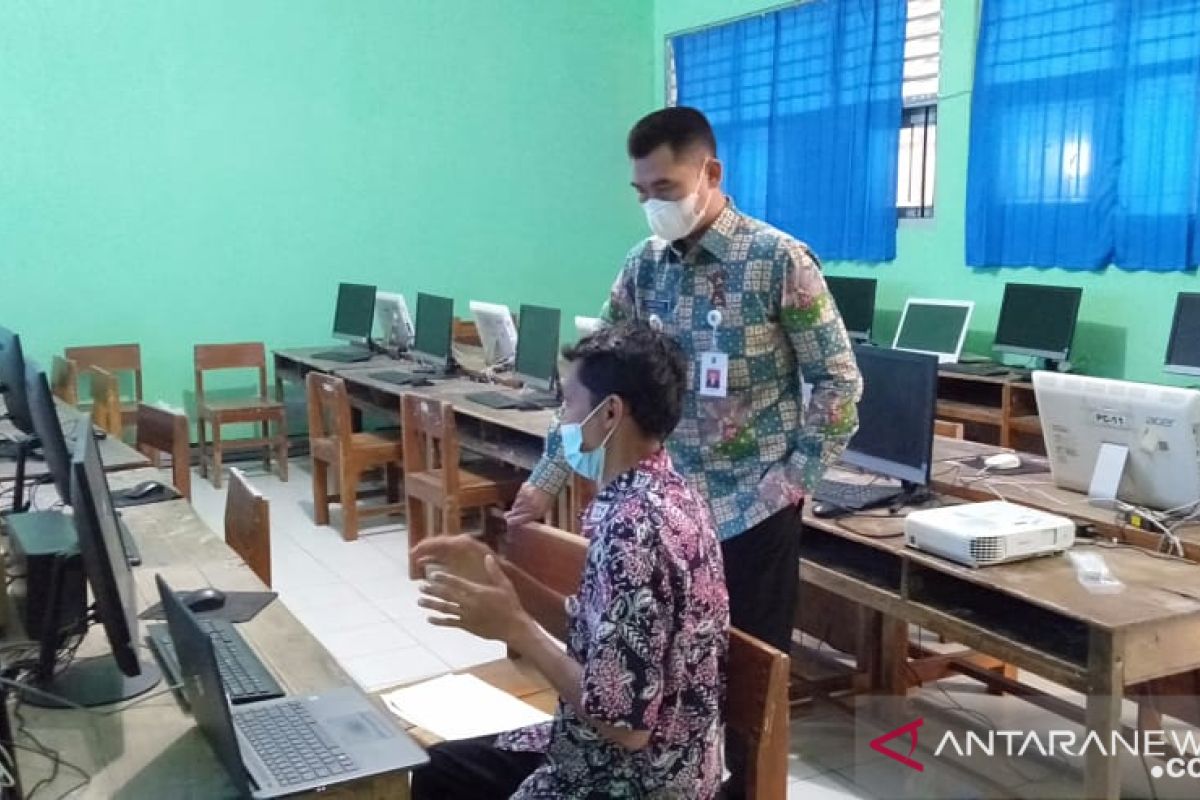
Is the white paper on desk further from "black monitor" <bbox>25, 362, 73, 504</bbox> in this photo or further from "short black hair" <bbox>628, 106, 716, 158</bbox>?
"short black hair" <bbox>628, 106, 716, 158</bbox>

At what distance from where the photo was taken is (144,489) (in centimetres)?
304

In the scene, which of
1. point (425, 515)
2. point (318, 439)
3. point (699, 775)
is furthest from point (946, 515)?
point (318, 439)

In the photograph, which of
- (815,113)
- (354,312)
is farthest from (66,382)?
(815,113)

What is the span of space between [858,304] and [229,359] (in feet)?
12.2

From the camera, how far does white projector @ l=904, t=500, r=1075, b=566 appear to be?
89.7 inches

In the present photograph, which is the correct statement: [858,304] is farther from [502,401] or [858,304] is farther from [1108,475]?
[1108,475]

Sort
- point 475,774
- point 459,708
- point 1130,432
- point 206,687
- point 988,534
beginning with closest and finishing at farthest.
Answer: point 206,687, point 475,774, point 459,708, point 988,534, point 1130,432

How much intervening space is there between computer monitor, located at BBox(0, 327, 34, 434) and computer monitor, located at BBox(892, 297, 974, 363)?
4.09 metres

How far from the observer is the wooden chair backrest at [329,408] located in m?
5.08

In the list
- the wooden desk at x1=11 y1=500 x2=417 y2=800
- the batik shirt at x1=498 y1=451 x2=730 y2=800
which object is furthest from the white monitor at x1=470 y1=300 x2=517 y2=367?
the batik shirt at x1=498 y1=451 x2=730 y2=800

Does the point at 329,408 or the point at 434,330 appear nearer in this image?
the point at 329,408

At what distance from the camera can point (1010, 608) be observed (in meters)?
2.33

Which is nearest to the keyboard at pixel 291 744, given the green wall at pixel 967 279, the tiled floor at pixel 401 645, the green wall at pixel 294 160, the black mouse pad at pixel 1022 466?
the tiled floor at pixel 401 645

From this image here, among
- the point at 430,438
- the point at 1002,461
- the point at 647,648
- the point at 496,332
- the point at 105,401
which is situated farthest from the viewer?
the point at 496,332
